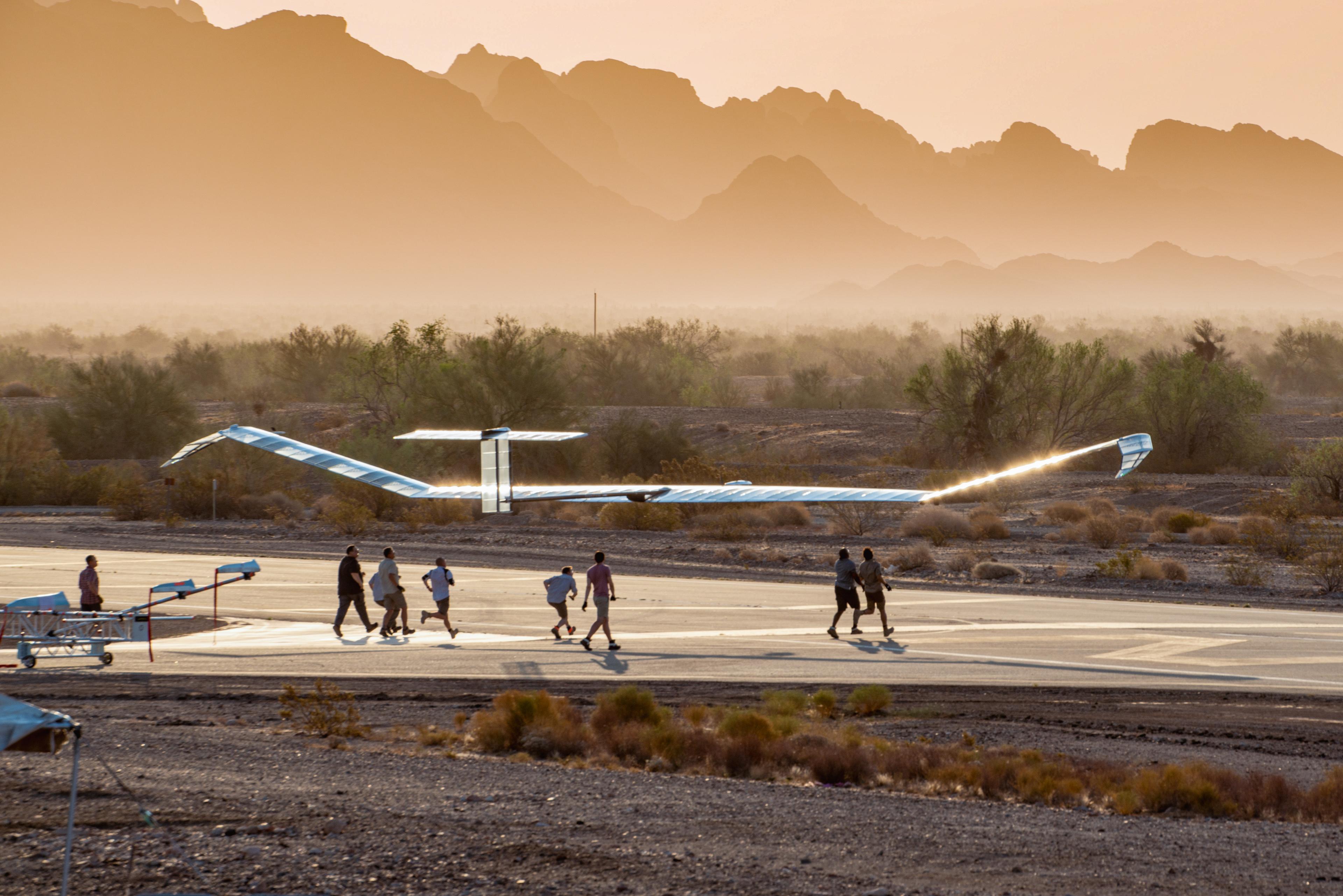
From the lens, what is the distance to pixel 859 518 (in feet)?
143

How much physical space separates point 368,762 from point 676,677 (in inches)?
249

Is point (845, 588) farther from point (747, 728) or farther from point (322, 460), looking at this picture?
point (322, 460)

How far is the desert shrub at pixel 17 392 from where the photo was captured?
77125mm

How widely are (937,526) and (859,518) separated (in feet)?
11.3

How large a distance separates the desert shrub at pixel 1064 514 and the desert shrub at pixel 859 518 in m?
5.56

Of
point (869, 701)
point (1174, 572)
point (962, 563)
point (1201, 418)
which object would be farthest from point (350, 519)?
point (1201, 418)

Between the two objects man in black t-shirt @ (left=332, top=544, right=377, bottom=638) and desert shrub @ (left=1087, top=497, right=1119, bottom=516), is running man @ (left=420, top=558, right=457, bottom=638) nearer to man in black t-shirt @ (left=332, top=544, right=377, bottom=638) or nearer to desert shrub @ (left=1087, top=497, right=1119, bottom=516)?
man in black t-shirt @ (left=332, top=544, right=377, bottom=638)

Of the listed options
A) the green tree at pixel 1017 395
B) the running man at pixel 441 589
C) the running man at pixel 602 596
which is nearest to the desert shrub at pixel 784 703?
the running man at pixel 602 596

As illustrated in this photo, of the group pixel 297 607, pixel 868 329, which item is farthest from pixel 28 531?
pixel 868 329

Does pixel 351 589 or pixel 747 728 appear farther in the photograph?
pixel 351 589

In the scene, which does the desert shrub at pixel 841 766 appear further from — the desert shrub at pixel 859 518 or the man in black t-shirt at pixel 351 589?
the desert shrub at pixel 859 518

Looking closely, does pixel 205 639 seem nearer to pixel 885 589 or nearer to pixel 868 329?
pixel 885 589

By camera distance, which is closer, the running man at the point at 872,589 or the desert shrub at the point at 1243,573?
the running man at the point at 872,589

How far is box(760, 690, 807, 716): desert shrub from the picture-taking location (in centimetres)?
1661
